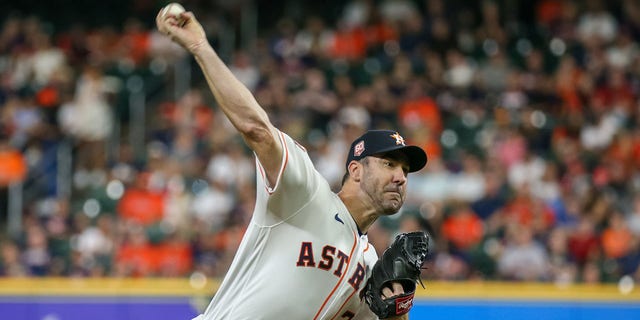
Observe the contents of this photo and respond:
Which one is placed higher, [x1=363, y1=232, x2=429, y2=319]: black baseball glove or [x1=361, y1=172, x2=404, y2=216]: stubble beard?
[x1=361, y1=172, x2=404, y2=216]: stubble beard

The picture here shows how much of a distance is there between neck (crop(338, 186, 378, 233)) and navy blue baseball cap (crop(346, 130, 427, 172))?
6.1 inches

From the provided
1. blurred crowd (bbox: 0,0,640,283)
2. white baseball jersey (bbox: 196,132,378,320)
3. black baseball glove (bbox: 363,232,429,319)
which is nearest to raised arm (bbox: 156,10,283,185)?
white baseball jersey (bbox: 196,132,378,320)

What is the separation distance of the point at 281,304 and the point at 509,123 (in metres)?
8.02

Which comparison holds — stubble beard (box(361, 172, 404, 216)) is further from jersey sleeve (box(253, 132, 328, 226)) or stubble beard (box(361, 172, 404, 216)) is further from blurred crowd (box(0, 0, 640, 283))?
blurred crowd (box(0, 0, 640, 283))

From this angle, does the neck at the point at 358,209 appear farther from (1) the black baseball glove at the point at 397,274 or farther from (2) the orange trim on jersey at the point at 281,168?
(2) the orange trim on jersey at the point at 281,168

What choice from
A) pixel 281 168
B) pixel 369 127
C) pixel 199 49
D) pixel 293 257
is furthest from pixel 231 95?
pixel 369 127

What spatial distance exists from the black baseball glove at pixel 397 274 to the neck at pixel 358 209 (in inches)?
6.4

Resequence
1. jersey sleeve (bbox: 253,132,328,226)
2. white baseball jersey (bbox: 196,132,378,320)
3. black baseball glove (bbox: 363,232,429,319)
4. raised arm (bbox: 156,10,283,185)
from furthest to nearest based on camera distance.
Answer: black baseball glove (bbox: 363,232,429,319), white baseball jersey (bbox: 196,132,378,320), jersey sleeve (bbox: 253,132,328,226), raised arm (bbox: 156,10,283,185)

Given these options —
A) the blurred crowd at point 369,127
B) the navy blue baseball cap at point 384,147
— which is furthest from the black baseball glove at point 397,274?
the blurred crowd at point 369,127

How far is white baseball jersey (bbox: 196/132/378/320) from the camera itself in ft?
13.3

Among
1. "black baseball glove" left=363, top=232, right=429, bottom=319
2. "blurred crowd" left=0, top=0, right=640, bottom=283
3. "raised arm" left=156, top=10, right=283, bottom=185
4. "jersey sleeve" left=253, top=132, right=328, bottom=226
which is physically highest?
"blurred crowd" left=0, top=0, right=640, bottom=283

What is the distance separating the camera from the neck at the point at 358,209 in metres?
4.33

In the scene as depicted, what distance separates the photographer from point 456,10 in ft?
45.3

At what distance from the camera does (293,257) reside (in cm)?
409
